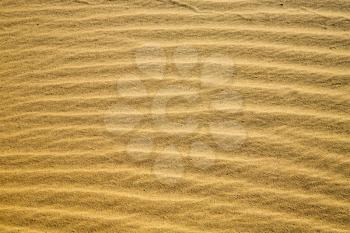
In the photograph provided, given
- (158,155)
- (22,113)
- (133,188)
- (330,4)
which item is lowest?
(133,188)

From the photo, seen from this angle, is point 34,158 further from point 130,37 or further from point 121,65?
point 130,37

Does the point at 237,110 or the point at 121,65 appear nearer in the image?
the point at 237,110

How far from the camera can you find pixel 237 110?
2.71 metres

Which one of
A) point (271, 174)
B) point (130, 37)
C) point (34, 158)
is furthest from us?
point (130, 37)

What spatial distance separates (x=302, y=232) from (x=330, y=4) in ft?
5.92

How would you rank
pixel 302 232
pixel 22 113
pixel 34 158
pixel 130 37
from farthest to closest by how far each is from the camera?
pixel 130 37 < pixel 22 113 < pixel 34 158 < pixel 302 232

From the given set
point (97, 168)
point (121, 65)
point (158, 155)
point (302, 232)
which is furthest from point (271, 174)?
point (121, 65)

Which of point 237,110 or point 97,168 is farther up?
point 237,110

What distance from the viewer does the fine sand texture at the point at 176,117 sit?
2.40 m

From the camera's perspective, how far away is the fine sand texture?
2400 mm

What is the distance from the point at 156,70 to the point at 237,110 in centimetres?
66

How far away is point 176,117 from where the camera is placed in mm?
2705

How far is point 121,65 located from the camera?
2.97 m

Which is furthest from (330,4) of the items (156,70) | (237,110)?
(156,70)
